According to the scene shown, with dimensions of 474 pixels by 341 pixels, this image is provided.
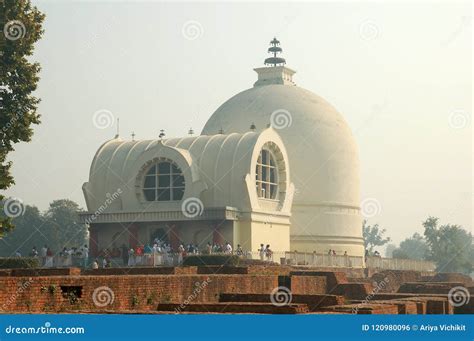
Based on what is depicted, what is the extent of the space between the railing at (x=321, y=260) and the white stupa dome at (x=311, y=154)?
4.17 metres

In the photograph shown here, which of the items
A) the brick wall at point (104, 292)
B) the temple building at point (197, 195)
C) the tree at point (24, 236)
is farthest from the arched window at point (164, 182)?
the tree at point (24, 236)

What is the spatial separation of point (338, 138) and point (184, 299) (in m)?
34.6

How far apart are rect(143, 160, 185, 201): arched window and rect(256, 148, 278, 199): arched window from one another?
13.8 ft

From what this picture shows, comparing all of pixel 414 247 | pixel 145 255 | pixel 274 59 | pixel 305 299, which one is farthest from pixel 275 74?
pixel 414 247

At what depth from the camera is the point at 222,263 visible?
34.5 m

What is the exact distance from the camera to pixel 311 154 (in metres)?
53.6

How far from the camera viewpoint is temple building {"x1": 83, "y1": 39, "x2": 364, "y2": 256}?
1751 inches

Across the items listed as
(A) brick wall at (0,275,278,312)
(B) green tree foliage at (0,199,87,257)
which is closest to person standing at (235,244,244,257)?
(A) brick wall at (0,275,278,312)

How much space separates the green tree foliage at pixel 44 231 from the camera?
70.6 metres

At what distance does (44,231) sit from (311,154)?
28.7 meters

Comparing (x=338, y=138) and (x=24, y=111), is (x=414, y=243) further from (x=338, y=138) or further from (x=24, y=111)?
(x=24, y=111)

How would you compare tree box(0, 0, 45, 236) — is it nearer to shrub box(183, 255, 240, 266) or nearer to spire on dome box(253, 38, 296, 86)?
shrub box(183, 255, 240, 266)

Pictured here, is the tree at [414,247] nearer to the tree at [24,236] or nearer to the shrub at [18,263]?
the tree at [24,236]

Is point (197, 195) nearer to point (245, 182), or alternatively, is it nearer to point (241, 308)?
point (245, 182)
